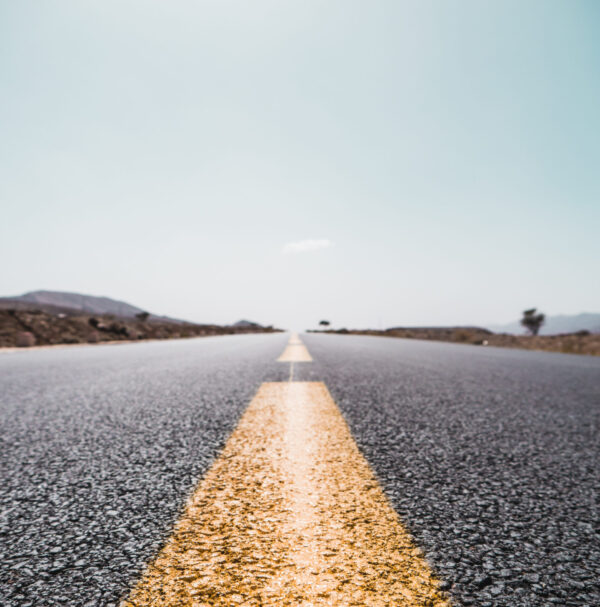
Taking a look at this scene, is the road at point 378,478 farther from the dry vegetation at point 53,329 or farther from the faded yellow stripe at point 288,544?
the dry vegetation at point 53,329

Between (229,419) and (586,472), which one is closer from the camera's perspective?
(586,472)

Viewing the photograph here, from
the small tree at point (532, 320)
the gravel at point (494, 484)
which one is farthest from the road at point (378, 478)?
the small tree at point (532, 320)

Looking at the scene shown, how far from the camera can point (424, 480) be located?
1.76 m

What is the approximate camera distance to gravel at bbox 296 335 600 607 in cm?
107

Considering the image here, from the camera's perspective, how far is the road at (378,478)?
107cm

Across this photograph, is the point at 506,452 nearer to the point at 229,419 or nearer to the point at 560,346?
the point at 229,419

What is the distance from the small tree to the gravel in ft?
339

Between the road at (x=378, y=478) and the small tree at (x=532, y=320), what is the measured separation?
10359 cm

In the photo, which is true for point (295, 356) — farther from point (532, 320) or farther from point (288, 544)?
point (532, 320)

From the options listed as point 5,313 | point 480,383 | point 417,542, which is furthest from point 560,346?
point 5,313

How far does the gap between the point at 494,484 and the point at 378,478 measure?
1.65 ft

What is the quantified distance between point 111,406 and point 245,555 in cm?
267

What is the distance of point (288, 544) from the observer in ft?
3.87

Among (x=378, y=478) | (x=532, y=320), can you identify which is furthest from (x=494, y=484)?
(x=532, y=320)
